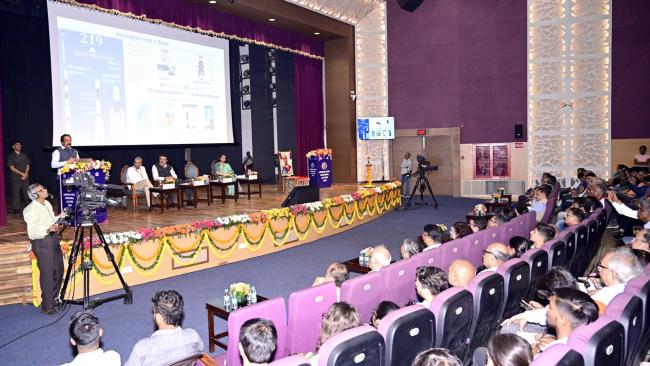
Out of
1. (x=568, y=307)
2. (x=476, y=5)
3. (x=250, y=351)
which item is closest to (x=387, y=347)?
(x=250, y=351)

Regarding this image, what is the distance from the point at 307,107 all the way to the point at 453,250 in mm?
10639

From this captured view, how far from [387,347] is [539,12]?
1343cm

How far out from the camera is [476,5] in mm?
14312

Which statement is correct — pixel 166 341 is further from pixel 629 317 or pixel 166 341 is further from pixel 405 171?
pixel 405 171

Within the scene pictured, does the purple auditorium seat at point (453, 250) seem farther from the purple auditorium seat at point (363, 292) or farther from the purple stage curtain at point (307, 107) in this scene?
the purple stage curtain at point (307, 107)

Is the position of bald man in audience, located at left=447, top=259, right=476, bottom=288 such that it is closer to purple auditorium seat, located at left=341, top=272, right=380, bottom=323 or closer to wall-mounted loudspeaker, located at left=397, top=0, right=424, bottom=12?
purple auditorium seat, located at left=341, top=272, right=380, bottom=323

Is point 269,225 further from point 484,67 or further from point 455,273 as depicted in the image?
point 484,67

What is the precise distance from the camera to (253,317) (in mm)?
3004

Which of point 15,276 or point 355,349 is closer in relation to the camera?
point 355,349

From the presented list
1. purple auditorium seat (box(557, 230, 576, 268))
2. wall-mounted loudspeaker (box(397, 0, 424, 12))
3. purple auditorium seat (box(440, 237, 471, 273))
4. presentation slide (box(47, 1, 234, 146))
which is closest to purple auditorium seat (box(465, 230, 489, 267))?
purple auditorium seat (box(440, 237, 471, 273))

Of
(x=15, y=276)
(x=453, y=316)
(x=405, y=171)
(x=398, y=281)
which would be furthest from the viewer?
(x=405, y=171)

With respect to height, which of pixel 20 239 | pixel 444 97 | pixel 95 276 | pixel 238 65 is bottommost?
pixel 95 276

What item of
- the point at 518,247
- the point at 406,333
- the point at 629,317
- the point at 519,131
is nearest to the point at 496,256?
the point at 518,247

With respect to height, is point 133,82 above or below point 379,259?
above
